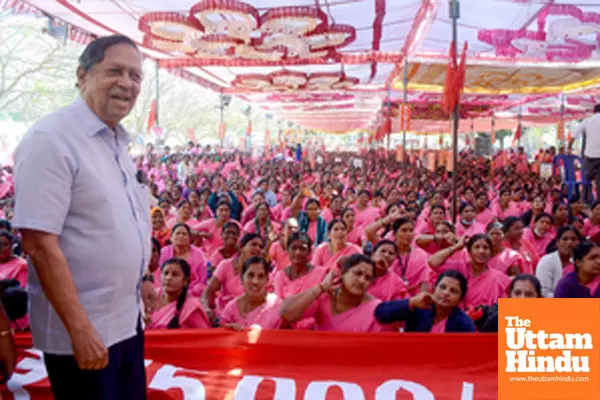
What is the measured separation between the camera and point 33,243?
47.8 inches

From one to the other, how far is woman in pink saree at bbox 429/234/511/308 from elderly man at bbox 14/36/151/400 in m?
2.86

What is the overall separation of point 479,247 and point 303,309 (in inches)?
68.8

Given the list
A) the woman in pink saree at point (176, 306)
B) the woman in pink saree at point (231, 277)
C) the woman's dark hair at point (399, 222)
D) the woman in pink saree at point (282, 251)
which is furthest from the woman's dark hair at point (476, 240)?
the woman in pink saree at point (176, 306)

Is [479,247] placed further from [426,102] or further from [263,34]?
[426,102]

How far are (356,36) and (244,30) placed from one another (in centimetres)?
315

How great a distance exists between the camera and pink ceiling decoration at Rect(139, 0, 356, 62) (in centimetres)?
715

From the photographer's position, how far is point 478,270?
3.99m

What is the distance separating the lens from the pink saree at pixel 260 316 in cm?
304

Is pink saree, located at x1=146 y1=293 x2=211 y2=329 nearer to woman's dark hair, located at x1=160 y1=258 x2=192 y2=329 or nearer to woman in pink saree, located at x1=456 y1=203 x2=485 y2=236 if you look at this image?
woman's dark hair, located at x1=160 y1=258 x2=192 y2=329

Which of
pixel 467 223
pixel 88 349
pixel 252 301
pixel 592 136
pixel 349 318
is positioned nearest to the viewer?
pixel 88 349

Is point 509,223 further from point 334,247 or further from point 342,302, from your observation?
point 342,302

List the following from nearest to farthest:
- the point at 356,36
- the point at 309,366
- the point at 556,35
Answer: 1. the point at 309,366
2. the point at 556,35
3. the point at 356,36

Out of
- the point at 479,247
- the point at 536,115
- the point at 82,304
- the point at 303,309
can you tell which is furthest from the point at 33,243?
the point at 536,115

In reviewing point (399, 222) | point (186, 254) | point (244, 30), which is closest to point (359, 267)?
point (399, 222)
